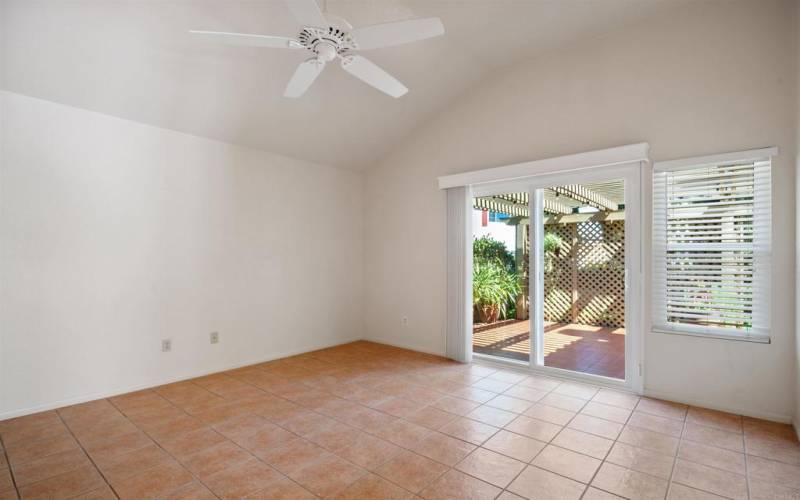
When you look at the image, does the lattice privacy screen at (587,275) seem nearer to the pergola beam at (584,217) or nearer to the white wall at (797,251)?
the pergola beam at (584,217)

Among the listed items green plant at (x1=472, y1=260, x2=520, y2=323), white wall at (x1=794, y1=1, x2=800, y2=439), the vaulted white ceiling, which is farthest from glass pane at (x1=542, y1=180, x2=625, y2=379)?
the vaulted white ceiling

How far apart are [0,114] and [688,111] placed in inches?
218

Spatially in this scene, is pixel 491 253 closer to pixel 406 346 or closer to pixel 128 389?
pixel 406 346

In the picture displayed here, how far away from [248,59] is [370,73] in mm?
1399

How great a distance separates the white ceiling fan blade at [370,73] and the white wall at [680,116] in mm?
1908

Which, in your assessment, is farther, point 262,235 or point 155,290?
point 262,235

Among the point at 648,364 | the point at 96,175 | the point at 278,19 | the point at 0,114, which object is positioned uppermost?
the point at 278,19

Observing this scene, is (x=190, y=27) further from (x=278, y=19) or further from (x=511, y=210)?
(x=511, y=210)

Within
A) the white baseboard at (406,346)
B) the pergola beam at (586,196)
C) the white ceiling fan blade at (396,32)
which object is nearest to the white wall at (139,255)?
the white baseboard at (406,346)

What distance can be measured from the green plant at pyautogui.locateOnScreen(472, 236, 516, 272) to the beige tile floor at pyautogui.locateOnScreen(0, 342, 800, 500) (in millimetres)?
1418

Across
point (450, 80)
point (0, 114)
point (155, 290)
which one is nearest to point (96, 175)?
point (0, 114)

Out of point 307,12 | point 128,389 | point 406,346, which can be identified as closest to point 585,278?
point 406,346

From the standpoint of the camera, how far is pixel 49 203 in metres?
3.24

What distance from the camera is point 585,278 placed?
3975mm
